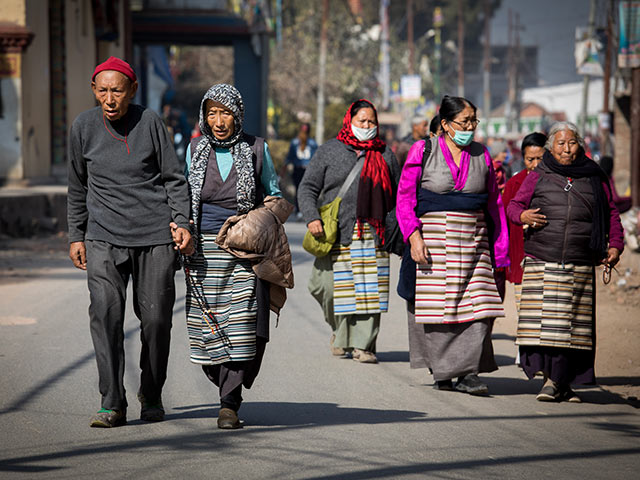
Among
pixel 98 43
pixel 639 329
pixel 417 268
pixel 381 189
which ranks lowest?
pixel 639 329

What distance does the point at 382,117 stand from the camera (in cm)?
5459

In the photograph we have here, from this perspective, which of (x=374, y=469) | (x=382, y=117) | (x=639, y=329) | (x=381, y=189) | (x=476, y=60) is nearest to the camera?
(x=374, y=469)

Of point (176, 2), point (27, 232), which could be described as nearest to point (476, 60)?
point (176, 2)

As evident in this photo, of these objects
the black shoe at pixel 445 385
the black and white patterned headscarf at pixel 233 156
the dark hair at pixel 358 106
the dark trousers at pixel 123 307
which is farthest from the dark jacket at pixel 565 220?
the dark trousers at pixel 123 307

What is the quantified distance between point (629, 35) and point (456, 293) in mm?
14076

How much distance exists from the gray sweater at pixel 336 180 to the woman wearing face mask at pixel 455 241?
1243 mm

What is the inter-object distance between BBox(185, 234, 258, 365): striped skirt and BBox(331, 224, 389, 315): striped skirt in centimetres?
253

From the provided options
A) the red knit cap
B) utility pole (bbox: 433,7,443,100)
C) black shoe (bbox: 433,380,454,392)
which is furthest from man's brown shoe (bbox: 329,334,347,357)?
utility pole (bbox: 433,7,443,100)

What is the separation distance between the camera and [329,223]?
813 centimetres

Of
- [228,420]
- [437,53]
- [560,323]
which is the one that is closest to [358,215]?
[560,323]

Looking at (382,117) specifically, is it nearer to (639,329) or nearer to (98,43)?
(98,43)

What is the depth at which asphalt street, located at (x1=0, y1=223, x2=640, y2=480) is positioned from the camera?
16.3ft

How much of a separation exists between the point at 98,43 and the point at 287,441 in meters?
21.6

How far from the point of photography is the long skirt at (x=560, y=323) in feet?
22.9
